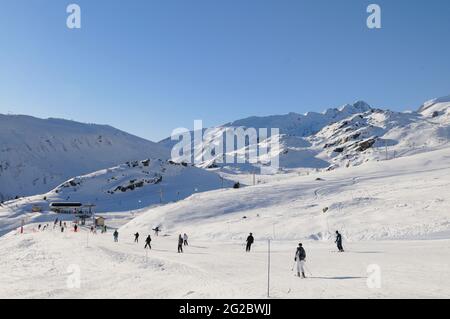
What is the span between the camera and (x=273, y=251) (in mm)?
33500

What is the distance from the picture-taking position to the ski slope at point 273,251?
19.4 metres

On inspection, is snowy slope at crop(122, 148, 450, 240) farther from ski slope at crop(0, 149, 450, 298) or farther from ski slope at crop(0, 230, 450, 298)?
ski slope at crop(0, 230, 450, 298)

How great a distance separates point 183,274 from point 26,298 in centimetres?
808

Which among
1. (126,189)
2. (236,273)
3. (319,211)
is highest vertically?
(126,189)

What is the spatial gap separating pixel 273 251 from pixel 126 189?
10238 centimetres

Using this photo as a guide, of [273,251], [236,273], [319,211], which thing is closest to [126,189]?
[319,211]

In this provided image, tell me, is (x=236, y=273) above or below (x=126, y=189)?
below

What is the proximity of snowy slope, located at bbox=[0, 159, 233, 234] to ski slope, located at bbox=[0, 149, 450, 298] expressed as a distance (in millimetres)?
45866

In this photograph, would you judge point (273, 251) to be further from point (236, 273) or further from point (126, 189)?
point (126, 189)

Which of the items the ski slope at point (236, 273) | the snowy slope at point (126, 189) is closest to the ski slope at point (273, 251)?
→ the ski slope at point (236, 273)

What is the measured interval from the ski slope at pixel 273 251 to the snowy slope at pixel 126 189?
45866 millimetres

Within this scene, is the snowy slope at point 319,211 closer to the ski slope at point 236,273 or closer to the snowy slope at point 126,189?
the ski slope at point 236,273
